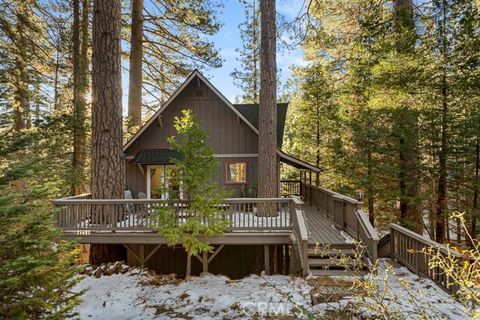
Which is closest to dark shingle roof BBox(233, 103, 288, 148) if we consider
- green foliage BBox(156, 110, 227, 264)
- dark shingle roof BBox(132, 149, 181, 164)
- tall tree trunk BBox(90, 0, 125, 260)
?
dark shingle roof BBox(132, 149, 181, 164)

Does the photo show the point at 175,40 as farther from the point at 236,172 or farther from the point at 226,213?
the point at 226,213

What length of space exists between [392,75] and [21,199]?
33.4 feet

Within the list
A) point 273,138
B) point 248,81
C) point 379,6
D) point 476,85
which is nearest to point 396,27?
point 379,6

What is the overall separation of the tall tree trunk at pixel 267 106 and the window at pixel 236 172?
83.6 inches

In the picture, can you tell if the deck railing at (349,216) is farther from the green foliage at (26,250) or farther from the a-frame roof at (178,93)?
the green foliage at (26,250)

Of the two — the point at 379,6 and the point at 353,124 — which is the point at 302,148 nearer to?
→ the point at 353,124

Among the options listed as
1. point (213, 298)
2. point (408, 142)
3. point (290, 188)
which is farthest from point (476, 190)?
point (290, 188)

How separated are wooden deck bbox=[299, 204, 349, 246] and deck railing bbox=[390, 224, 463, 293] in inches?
47.8

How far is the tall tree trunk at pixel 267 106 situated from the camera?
8.99m

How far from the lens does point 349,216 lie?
25.3 ft

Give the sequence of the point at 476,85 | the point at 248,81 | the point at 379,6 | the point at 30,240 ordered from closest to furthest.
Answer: the point at 30,240 < the point at 476,85 < the point at 379,6 < the point at 248,81

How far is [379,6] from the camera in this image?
10797 mm

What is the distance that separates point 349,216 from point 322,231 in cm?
87

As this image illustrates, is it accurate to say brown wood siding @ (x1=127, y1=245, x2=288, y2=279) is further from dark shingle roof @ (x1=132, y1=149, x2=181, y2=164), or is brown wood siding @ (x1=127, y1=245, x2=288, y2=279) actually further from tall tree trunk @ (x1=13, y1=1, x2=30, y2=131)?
tall tree trunk @ (x1=13, y1=1, x2=30, y2=131)
